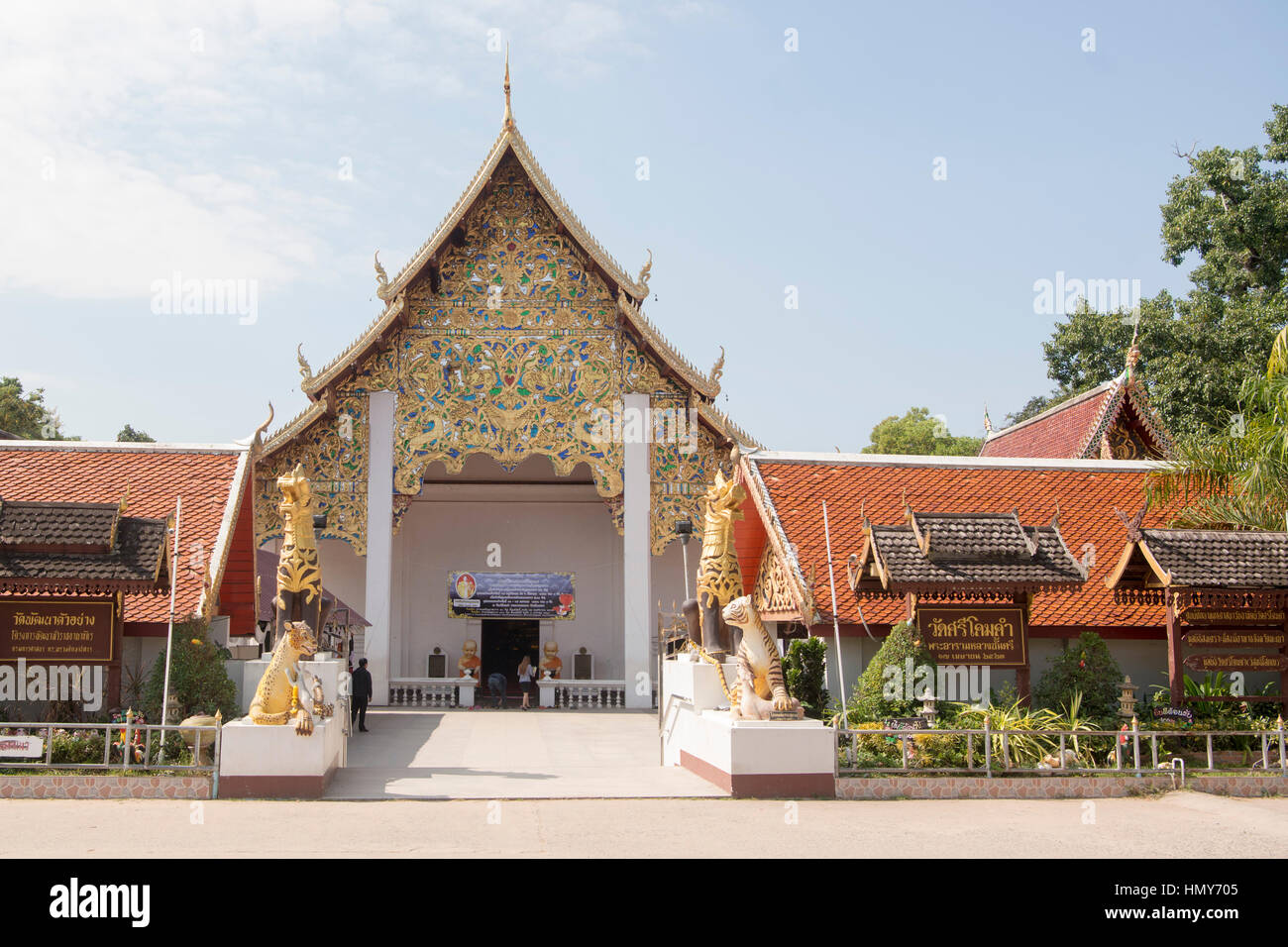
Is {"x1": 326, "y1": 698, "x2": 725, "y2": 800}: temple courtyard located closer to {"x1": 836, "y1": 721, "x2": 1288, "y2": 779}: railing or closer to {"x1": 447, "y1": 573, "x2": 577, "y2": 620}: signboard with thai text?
{"x1": 836, "y1": 721, "x2": 1288, "y2": 779}: railing

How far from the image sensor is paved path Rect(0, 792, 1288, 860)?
7.29 m

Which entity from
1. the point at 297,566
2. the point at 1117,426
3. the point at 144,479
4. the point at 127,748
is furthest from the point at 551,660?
the point at 127,748

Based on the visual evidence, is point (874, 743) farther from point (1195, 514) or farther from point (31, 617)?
point (31, 617)

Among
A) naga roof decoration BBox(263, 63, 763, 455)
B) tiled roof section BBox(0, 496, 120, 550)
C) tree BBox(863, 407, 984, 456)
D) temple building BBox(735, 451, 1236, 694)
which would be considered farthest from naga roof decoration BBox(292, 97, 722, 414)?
tree BBox(863, 407, 984, 456)

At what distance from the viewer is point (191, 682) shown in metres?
11.8

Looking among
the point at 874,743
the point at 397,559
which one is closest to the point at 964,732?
the point at 874,743

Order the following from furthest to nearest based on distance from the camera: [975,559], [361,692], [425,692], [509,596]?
1. [509,596]
2. [425,692]
3. [361,692]
4. [975,559]

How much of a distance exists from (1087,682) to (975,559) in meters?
1.67

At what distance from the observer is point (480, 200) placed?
810 inches

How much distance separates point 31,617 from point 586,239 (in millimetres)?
11483

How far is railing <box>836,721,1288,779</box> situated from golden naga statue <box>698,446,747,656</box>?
2167 mm

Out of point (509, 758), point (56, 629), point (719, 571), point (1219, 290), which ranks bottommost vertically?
point (509, 758)

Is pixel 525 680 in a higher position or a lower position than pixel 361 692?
lower

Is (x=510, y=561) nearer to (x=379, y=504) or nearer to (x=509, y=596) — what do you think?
(x=509, y=596)
